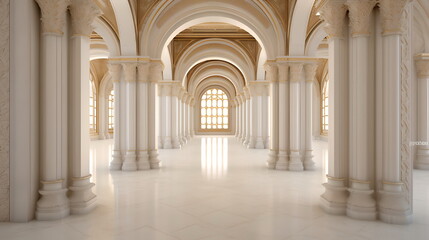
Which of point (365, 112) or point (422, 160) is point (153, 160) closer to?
point (365, 112)

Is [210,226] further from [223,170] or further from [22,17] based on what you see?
[223,170]

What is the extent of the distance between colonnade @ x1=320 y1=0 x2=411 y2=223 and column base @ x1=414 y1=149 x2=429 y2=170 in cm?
542

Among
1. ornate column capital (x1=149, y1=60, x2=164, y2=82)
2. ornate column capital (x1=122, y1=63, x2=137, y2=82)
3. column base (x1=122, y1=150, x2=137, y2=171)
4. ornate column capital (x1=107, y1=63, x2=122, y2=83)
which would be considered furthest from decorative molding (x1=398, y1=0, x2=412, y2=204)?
ornate column capital (x1=107, y1=63, x2=122, y2=83)

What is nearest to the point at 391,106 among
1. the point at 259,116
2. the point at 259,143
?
the point at 259,143

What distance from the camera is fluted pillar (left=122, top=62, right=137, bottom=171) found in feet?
27.7

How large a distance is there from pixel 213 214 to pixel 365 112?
262 centimetres

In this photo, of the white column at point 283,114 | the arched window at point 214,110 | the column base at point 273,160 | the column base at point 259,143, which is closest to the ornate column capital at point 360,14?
the white column at point 283,114

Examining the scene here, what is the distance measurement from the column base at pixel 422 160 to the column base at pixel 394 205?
18.0 ft

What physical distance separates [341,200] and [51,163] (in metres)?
4.18

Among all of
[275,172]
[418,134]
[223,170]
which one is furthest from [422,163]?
[223,170]

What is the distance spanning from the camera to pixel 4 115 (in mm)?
3982

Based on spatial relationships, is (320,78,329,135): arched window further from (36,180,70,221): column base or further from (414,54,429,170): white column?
(36,180,70,221): column base

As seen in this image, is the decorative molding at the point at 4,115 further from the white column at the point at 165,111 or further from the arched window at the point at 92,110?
the arched window at the point at 92,110

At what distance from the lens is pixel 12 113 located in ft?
13.1
